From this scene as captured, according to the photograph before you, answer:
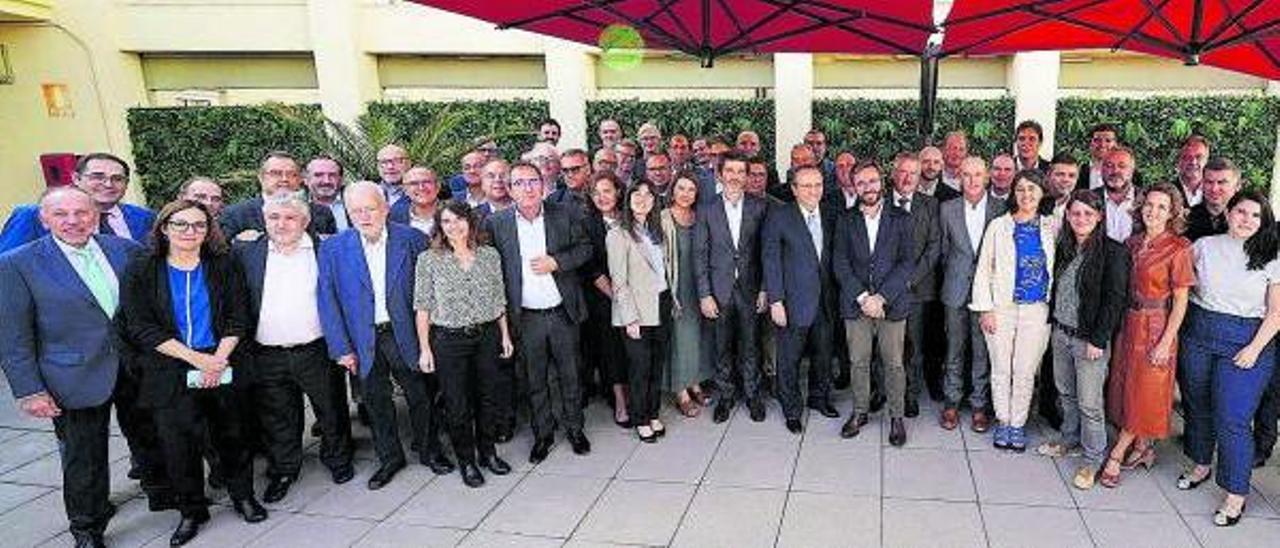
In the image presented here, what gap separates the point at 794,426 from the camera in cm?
440

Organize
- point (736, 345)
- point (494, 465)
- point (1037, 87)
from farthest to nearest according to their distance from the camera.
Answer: point (1037, 87), point (736, 345), point (494, 465)

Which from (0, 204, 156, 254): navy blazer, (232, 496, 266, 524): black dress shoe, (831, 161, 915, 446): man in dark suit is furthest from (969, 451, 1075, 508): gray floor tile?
(0, 204, 156, 254): navy blazer

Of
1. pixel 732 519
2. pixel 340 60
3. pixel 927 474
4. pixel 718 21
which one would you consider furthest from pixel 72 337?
pixel 340 60

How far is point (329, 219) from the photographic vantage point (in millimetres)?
4258

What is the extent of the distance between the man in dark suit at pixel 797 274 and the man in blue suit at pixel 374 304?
208cm

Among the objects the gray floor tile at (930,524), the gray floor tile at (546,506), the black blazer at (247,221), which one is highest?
the black blazer at (247,221)

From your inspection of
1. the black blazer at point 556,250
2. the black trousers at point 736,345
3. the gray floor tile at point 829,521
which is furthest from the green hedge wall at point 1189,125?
the black blazer at point 556,250

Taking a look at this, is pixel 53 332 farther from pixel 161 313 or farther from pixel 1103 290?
pixel 1103 290

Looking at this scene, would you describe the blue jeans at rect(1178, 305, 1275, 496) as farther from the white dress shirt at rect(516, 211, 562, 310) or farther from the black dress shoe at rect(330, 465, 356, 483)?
the black dress shoe at rect(330, 465, 356, 483)

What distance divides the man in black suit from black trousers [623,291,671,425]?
0.92ft

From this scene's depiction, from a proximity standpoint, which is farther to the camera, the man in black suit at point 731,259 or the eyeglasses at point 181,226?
the man in black suit at point 731,259

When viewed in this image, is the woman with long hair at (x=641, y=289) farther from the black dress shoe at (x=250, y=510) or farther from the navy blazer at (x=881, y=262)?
the black dress shoe at (x=250, y=510)

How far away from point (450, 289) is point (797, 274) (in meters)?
2.03

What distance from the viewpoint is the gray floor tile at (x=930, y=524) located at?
10.4ft
